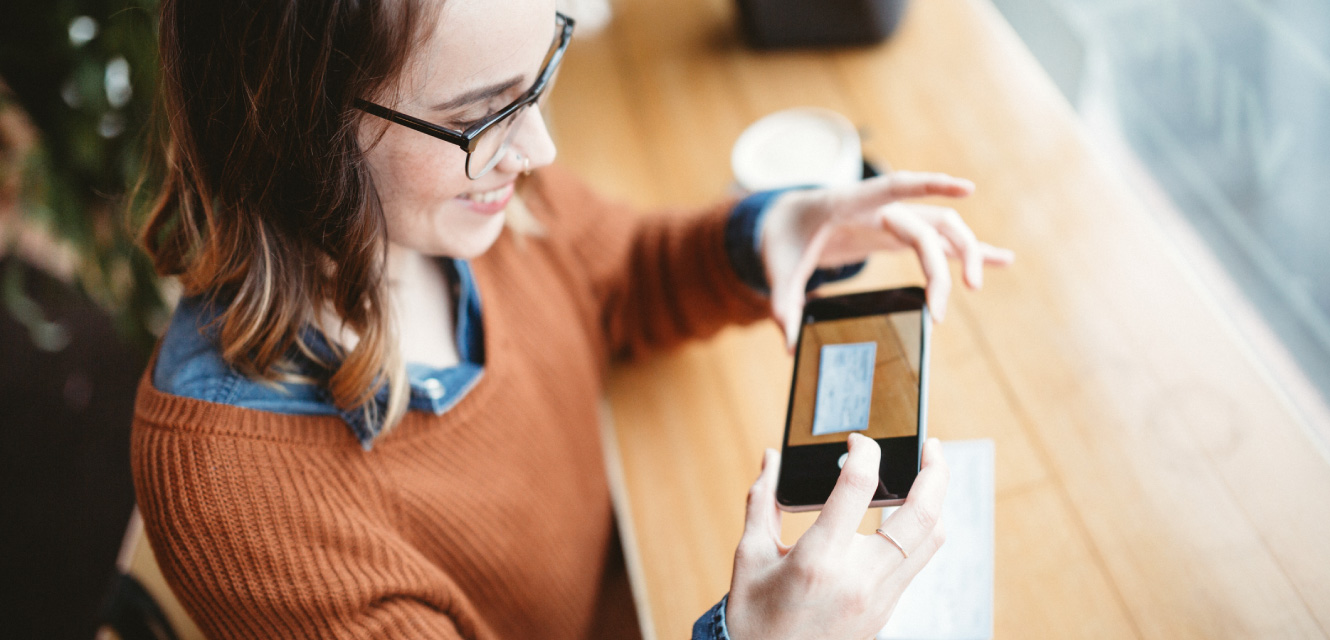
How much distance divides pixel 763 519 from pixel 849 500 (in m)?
0.07

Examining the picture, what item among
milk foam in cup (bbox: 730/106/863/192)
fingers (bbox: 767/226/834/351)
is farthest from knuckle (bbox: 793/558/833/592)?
milk foam in cup (bbox: 730/106/863/192)

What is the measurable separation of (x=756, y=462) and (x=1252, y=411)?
431 millimetres

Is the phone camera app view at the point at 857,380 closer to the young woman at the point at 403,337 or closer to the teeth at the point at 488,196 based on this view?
the young woman at the point at 403,337

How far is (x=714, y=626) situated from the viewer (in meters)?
0.54

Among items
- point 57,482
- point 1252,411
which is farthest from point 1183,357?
point 57,482

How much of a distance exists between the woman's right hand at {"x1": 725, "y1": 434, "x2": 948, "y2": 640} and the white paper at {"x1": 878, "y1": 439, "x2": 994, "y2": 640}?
0.36ft

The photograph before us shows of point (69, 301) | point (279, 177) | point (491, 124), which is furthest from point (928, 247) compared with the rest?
point (69, 301)

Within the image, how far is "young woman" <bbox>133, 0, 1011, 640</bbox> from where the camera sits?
20.6 inches

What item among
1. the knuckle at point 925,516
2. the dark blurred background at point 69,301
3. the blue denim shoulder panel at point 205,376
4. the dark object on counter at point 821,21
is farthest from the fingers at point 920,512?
the dark object on counter at point 821,21

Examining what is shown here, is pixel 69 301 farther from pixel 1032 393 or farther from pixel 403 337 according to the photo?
pixel 1032 393

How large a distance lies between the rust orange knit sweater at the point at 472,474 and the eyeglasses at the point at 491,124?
9.0 inches

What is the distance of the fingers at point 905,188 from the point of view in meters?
0.68

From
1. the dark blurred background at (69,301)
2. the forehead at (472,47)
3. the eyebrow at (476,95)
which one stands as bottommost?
the dark blurred background at (69,301)

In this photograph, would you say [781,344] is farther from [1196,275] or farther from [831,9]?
[831,9]
